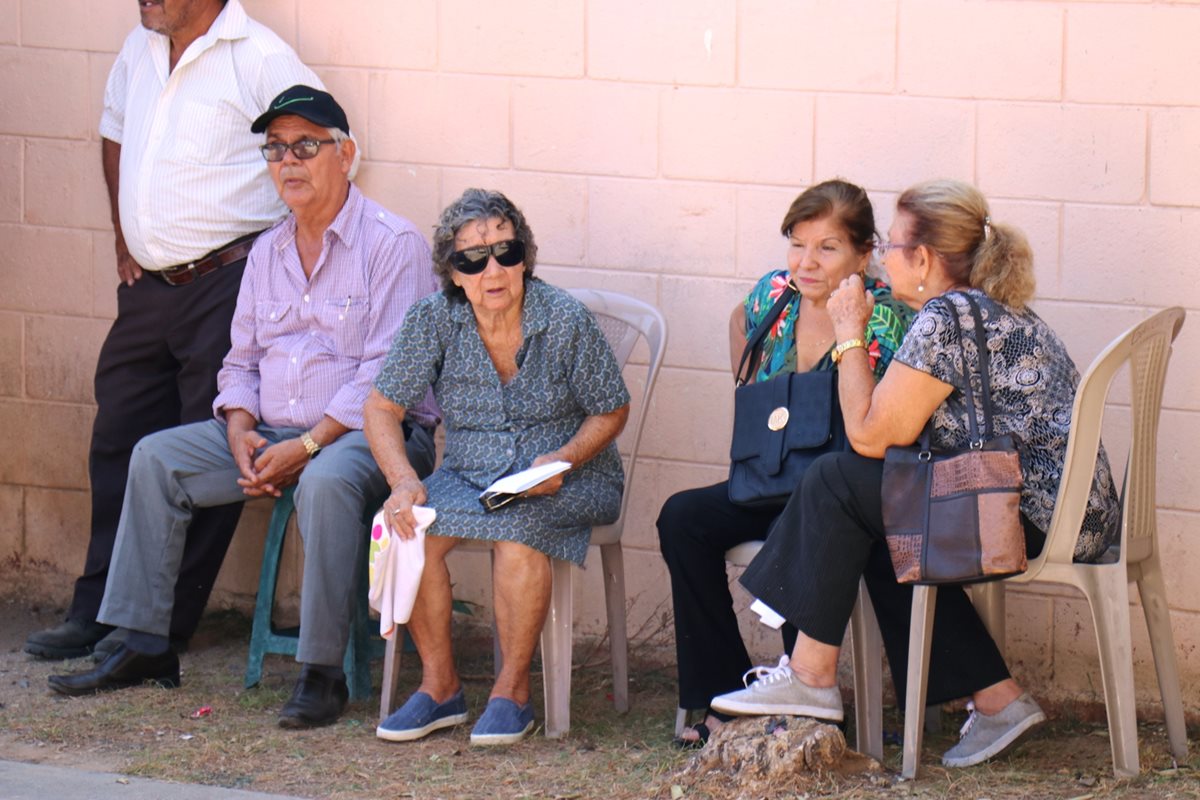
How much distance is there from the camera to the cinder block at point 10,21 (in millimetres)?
5254

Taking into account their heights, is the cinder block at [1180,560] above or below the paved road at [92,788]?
above

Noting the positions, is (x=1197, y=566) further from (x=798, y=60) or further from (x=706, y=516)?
(x=798, y=60)

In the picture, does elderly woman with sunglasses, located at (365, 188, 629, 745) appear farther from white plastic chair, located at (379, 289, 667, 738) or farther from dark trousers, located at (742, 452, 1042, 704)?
dark trousers, located at (742, 452, 1042, 704)

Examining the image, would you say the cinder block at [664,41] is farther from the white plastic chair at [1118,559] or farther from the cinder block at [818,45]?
the white plastic chair at [1118,559]

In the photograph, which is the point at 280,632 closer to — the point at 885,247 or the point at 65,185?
the point at 65,185

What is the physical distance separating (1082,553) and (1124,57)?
1289 mm

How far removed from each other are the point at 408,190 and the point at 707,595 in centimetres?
160

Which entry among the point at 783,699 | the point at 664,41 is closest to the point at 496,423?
the point at 783,699

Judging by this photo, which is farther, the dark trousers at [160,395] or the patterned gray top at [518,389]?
the dark trousers at [160,395]

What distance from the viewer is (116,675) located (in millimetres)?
4523

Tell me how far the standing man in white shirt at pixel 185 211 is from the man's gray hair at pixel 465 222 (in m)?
0.89

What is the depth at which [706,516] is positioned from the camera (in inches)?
161

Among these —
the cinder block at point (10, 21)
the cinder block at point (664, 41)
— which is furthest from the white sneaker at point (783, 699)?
the cinder block at point (10, 21)

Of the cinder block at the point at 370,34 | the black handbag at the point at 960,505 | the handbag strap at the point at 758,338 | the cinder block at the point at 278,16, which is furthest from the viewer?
the cinder block at the point at 278,16
